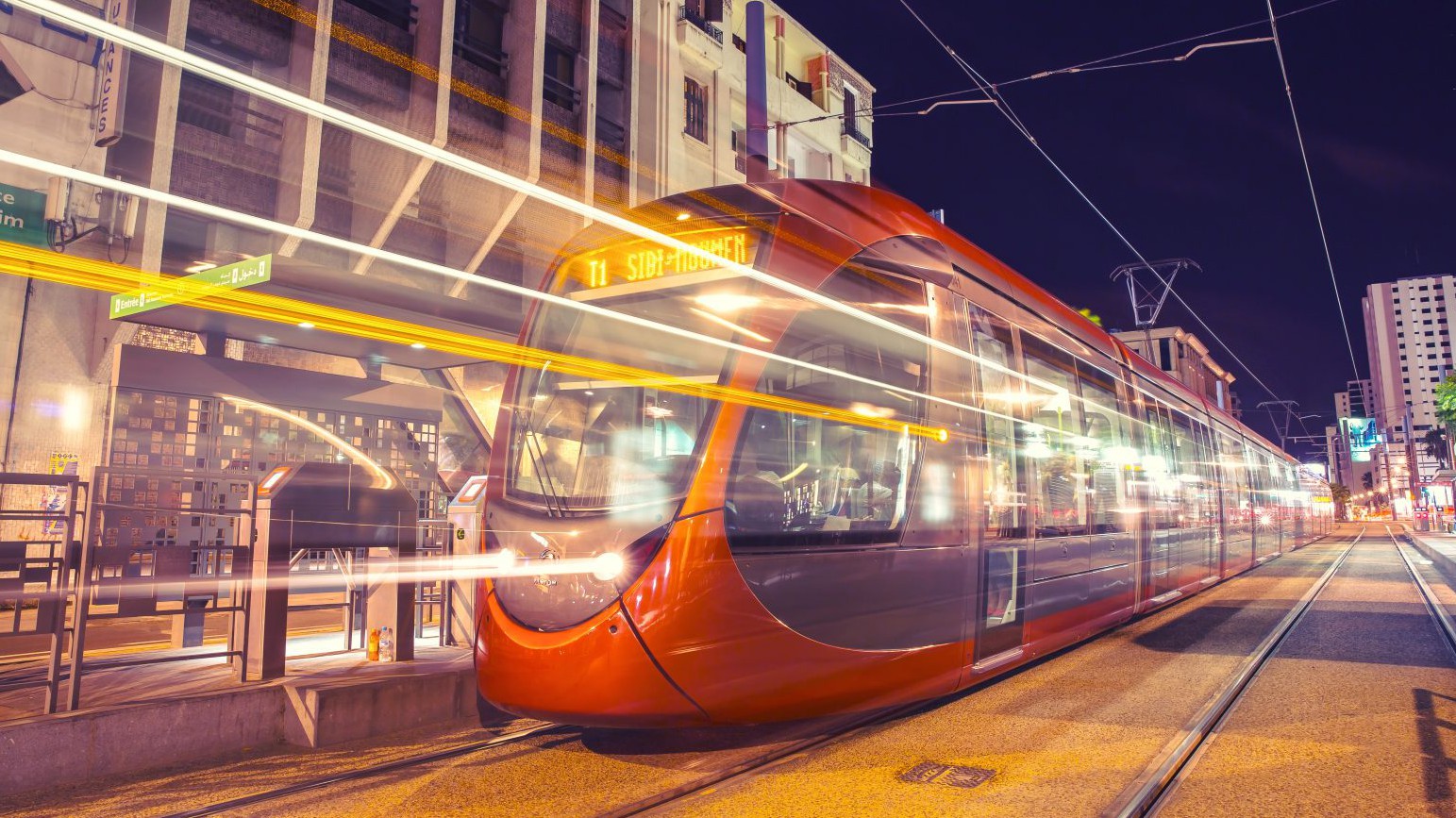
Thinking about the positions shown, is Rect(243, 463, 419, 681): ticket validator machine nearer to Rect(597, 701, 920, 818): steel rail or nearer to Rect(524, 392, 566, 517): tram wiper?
Rect(524, 392, 566, 517): tram wiper

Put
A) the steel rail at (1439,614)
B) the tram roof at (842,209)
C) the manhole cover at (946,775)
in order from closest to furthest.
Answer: the manhole cover at (946,775)
the tram roof at (842,209)
the steel rail at (1439,614)

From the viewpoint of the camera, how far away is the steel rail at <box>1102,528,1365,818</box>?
416 cm

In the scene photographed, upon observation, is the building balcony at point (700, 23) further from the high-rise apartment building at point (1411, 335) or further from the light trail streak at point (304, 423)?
the high-rise apartment building at point (1411, 335)

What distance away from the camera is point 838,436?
17.0 ft

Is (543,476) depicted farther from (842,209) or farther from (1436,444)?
(1436,444)

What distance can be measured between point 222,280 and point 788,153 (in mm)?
24056

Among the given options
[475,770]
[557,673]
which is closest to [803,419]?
[557,673]

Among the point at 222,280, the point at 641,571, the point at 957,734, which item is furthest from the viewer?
the point at 222,280

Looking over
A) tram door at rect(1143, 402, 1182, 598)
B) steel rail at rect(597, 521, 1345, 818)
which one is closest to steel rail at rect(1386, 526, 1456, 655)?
tram door at rect(1143, 402, 1182, 598)

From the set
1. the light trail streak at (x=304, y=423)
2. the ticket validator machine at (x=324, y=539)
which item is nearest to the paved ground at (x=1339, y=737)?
the ticket validator machine at (x=324, y=539)

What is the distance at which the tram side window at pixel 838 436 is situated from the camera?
478 centimetres

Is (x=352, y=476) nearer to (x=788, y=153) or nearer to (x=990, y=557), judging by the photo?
(x=990, y=557)

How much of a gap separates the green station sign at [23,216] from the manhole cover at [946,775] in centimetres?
1458

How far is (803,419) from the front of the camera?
5027 mm
